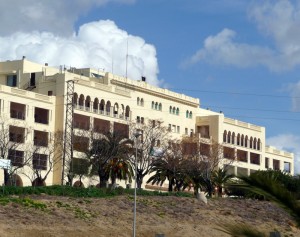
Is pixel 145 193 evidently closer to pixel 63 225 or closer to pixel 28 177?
pixel 63 225

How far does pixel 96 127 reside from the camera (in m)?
105

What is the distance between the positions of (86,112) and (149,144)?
934 cm

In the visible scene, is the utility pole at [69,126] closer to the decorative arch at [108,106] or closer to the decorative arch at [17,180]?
the decorative arch at [17,180]

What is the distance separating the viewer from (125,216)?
60.5m

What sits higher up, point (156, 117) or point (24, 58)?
point (24, 58)

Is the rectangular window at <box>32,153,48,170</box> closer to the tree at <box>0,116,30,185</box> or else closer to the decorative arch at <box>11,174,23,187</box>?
the tree at <box>0,116,30,185</box>

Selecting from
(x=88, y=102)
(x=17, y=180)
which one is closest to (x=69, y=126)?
(x=17, y=180)

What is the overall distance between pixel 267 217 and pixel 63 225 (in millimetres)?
20789

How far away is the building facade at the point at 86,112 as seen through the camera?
100 metres

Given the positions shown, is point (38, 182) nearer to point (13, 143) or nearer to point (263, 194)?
point (13, 143)

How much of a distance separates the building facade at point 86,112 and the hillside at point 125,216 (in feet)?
93.9

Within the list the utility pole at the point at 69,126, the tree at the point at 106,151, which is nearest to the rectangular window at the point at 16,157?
the utility pole at the point at 69,126

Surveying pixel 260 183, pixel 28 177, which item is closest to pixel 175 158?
pixel 28 177

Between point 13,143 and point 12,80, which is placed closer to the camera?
point 13,143
